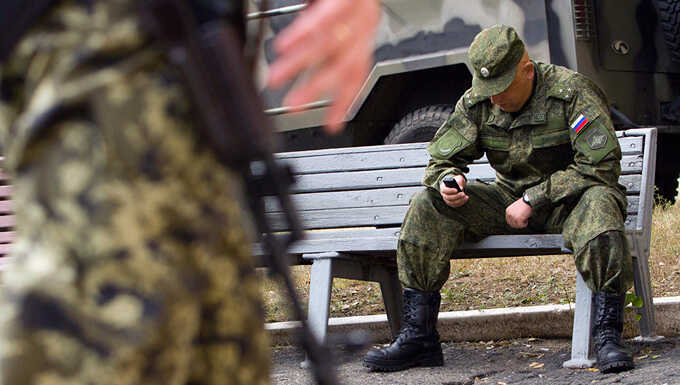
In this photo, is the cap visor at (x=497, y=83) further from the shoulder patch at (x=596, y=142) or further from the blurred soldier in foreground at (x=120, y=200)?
the blurred soldier in foreground at (x=120, y=200)

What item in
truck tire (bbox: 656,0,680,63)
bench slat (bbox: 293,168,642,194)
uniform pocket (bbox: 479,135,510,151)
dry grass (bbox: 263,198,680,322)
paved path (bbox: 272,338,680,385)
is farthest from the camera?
truck tire (bbox: 656,0,680,63)

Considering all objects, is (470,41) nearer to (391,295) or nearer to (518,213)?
(391,295)

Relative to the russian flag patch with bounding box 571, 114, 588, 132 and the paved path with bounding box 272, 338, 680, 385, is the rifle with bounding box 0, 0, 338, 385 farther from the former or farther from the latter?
the russian flag patch with bounding box 571, 114, 588, 132

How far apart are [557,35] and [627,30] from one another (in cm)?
67

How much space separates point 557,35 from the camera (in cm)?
510

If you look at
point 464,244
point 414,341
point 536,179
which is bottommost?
point 414,341

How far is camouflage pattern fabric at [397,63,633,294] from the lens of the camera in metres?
3.34

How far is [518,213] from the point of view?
3564mm

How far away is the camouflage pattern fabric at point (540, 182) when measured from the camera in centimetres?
334

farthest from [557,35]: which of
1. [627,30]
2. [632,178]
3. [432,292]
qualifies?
[432,292]

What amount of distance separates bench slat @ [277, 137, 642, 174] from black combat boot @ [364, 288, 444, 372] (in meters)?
0.85

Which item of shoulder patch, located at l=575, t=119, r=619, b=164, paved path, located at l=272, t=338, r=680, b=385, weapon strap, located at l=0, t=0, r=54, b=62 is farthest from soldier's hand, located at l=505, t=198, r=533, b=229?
weapon strap, located at l=0, t=0, r=54, b=62

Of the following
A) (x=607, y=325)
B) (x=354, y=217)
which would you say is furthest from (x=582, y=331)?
(x=354, y=217)

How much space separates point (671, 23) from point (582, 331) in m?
2.76
